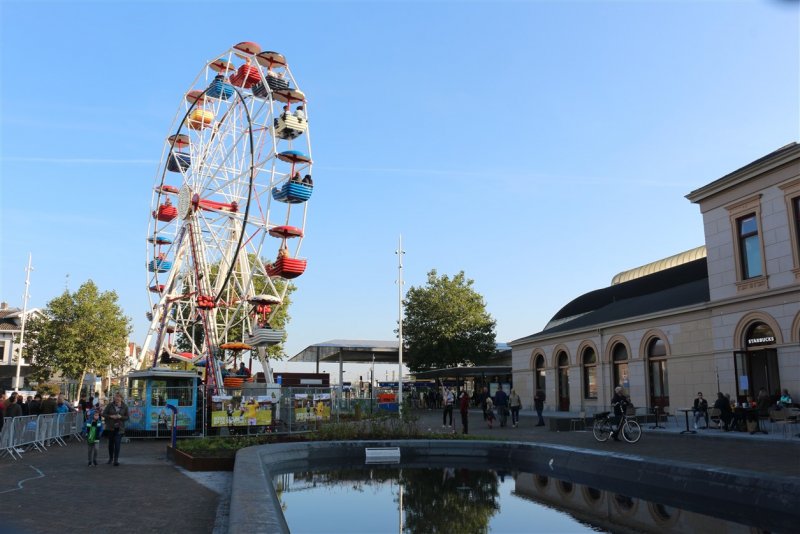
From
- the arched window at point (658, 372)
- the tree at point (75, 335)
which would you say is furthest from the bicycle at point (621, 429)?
the tree at point (75, 335)

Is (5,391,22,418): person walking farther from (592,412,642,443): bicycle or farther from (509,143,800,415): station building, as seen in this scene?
(509,143,800,415): station building

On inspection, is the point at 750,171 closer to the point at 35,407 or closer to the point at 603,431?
the point at 603,431

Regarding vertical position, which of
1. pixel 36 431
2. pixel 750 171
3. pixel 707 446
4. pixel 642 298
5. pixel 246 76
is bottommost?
pixel 707 446

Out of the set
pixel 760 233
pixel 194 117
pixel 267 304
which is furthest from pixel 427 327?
pixel 760 233

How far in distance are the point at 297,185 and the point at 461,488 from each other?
21643mm

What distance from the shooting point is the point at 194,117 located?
40.4 meters

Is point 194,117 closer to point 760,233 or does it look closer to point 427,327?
point 427,327

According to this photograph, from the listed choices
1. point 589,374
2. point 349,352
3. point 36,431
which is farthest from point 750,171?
point 349,352

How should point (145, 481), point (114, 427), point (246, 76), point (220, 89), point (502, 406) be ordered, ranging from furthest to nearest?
point (220, 89) → point (246, 76) → point (502, 406) → point (114, 427) → point (145, 481)

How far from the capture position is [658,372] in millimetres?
30688

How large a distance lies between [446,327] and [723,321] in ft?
108

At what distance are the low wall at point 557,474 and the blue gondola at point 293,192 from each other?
16476 mm

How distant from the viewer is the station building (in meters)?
22.9

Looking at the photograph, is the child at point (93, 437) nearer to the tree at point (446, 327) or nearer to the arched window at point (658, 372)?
the arched window at point (658, 372)
